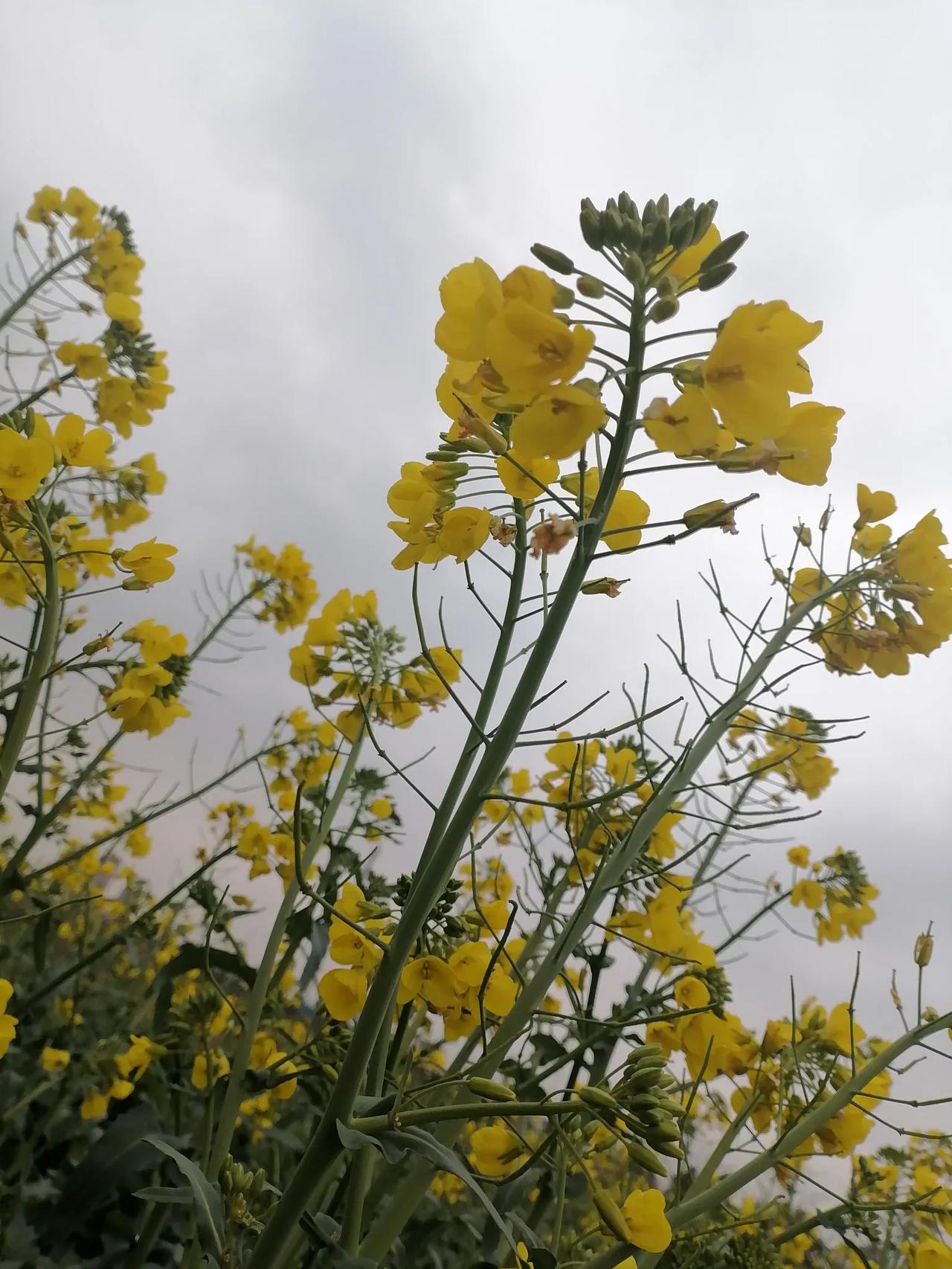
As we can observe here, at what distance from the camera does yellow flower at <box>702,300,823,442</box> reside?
0.71 m

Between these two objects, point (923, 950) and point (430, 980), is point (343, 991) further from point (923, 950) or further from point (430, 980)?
point (923, 950)

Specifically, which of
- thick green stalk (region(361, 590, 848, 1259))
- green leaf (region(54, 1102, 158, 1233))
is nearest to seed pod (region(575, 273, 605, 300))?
thick green stalk (region(361, 590, 848, 1259))

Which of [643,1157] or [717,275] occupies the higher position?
[717,275]

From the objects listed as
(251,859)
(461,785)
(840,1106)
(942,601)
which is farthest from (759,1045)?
(251,859)

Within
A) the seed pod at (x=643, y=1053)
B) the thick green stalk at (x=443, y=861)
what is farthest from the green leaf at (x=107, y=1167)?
the seed pod at (x=643, y=1053)

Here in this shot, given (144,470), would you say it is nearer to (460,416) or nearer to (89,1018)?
(460,416)

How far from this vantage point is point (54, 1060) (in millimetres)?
2596

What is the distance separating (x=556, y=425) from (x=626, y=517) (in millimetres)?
277

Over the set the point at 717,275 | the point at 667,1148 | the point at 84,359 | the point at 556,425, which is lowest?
the point at 667,1148

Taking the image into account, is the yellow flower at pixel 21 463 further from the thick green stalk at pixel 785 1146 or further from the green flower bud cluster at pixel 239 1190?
the thick green stalk at pixel 785 1146

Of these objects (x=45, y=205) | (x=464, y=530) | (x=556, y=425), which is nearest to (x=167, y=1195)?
(x=464, y=530)

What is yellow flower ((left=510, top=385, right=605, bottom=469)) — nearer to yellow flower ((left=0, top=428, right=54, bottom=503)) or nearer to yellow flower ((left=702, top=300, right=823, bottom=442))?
yellow flower ((left=702, top=300, right=823, bottom=442))

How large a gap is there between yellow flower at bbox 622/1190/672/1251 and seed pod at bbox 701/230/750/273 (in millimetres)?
1004

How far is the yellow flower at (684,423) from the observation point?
0.72m
